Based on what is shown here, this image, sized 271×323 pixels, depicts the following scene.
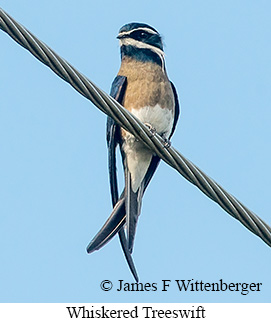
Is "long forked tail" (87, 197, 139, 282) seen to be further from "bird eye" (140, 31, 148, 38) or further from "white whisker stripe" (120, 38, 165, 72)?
"bird eye" (140, 31, 148, 38)

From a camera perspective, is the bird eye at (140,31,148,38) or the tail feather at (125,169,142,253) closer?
the tail feather at (125,169,142,253)

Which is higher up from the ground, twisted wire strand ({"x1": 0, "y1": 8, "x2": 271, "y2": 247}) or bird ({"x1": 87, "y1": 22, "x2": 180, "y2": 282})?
bird ({"x1": 87, "y1": 22, "x2": 180, "y2": 282})

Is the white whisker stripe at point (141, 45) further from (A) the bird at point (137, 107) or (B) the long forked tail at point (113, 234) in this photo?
(B) the long forked tail at point (113, 234)

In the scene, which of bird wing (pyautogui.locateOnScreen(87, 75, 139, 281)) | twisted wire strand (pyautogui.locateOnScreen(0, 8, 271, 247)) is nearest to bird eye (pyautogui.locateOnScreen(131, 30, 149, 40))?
bird wing (pyautogui.locateOnScreen(87, 75, 139, 281))

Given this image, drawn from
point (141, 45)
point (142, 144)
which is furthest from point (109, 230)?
point (141, 45)

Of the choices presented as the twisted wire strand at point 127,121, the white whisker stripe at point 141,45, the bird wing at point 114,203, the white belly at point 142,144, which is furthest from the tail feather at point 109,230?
the white whisker stripe at point 141,45
